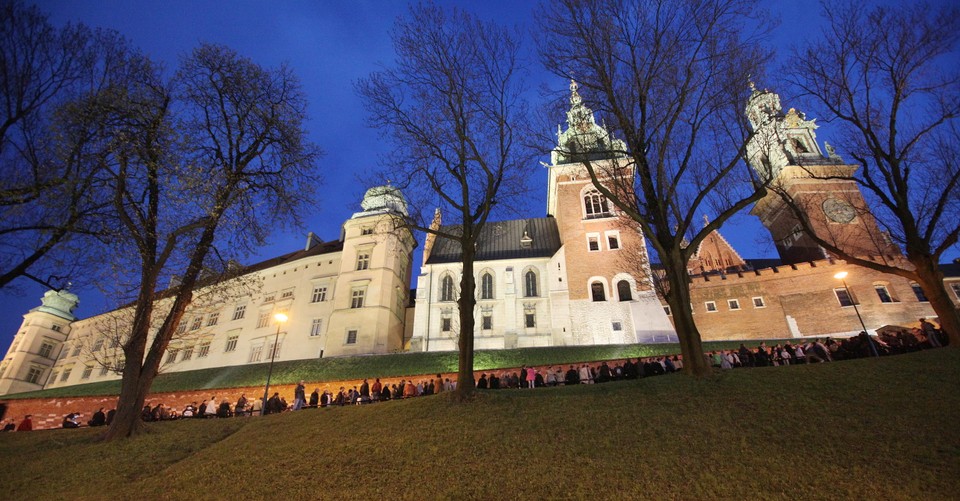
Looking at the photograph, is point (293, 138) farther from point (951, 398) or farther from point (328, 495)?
point (951, 398)

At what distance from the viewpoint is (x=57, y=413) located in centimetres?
2877

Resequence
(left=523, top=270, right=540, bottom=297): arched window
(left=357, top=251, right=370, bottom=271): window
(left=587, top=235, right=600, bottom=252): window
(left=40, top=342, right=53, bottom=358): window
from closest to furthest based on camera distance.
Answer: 1. (left=587, top=235, right=600, bottom=252): window
2. (left=523, top=270, right=540, bottom=297): arched window
3. (left=357, top=251, right=370, bottom=271): window
4. (left=40, top=342, right=53, bottom=358): window

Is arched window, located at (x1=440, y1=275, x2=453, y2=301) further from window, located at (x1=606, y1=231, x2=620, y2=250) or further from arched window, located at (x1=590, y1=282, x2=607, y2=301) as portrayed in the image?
window, located at (x1=606, y1=231, x2=620, y2=250)

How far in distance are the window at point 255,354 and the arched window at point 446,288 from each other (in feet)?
60.3

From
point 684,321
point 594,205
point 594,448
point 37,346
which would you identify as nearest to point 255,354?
point 594,205

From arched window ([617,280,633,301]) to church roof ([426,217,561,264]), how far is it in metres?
7.03

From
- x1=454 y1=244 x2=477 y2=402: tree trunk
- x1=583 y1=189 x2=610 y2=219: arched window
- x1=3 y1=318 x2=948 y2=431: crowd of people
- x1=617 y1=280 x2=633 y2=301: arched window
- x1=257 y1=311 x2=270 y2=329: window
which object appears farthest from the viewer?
x1=257 y1=311 x2=270 y2=329: window

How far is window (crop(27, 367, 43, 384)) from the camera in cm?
5584

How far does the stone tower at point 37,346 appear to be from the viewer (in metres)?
54.9

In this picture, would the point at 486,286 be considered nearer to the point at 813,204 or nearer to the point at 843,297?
the point at 843,297

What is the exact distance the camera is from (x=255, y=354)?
4300 cm

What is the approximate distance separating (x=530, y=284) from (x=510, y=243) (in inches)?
225

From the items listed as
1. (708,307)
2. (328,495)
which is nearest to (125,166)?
(328,495)

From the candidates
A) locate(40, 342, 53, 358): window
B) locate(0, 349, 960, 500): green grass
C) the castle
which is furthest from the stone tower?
locate(0, 349, 960, 500): green grass
